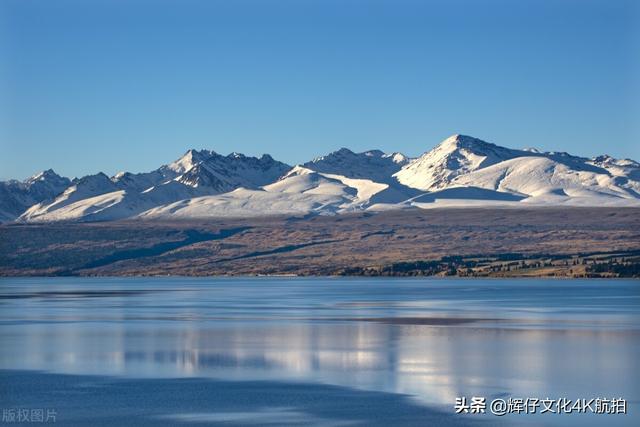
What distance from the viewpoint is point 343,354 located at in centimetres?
6800

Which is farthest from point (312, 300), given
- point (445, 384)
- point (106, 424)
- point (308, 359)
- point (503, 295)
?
point (106, 424)

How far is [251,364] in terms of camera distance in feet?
208

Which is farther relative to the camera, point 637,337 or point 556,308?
point 556,308

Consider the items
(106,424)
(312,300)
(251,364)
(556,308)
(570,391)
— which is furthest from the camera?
(312,300)

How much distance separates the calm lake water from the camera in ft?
163

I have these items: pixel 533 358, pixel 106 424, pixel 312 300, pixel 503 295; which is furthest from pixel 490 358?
pixel 503 295

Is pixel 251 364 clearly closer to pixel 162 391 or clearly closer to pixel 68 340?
pixel 162 391

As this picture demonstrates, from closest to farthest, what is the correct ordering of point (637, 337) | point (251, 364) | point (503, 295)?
1. point (251, 364)
2. point (637, 337)
3. point (503, 295)

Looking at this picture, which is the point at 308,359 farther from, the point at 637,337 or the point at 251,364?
the point at 637,337

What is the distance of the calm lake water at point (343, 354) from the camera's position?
4975cm

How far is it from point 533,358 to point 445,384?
1149 centimetres

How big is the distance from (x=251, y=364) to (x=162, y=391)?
1092 cm

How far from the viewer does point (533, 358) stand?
64.4 m

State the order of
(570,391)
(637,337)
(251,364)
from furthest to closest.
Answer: (637,337)
(251,364)
(570,391)
